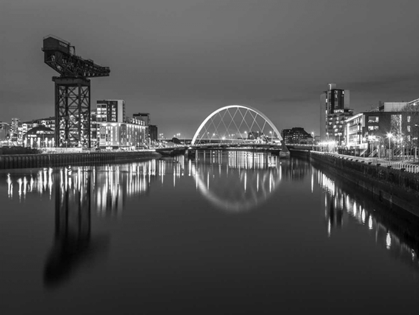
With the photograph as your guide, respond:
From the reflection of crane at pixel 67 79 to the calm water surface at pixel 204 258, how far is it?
27.4 meters

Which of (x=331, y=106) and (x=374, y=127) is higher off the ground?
(x=331, y=106)

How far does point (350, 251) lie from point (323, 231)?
3.03m

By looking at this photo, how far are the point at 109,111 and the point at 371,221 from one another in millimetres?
122251

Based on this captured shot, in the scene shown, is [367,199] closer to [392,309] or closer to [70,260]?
[392,309]

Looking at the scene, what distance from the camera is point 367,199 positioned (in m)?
22.8

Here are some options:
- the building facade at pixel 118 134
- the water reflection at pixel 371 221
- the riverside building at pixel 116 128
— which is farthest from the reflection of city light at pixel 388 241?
the building facade at pixel 118 134

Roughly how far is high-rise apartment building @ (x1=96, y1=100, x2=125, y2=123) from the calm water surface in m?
107

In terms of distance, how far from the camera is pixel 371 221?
17.0 meters

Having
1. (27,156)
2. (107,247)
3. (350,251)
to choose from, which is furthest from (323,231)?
(27,156)

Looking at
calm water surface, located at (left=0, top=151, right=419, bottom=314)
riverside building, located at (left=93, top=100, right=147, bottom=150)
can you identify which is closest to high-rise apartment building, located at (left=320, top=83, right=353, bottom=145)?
riverside building, located at (left=93, top=100, right=147, bottom=150)

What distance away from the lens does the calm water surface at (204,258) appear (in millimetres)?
8703

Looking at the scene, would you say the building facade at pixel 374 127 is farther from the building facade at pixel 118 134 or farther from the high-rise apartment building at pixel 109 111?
the high-rise apartment building at pixel 109 111

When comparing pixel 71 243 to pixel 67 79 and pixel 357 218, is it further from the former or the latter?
pixel 67 79

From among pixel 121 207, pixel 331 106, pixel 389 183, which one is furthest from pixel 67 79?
pixel 331 106
